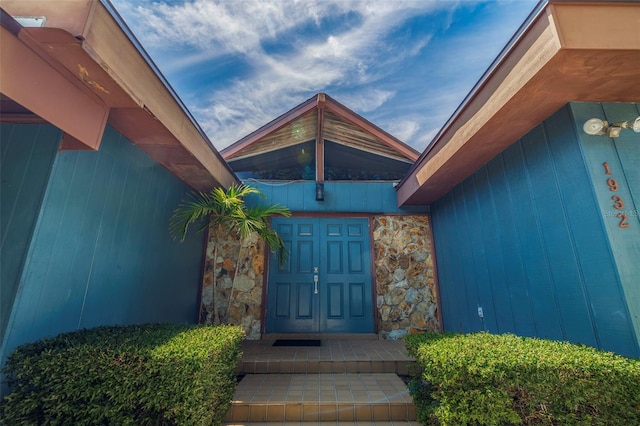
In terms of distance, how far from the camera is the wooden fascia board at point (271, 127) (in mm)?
4746

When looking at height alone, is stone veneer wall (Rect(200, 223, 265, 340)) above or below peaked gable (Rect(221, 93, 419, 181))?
below

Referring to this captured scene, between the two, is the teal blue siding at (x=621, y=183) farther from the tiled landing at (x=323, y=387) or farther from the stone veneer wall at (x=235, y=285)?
the stone veneer wall at (x=235, y=285)

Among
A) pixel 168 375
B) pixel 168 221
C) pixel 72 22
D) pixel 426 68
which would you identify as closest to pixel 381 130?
pixel 426 68

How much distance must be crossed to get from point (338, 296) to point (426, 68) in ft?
14.0

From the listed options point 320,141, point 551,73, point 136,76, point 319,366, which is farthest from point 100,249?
point 551,73

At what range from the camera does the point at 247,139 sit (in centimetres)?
486

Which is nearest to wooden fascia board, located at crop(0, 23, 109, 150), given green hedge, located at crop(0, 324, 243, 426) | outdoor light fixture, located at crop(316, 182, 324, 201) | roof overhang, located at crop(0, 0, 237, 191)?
roof overhang, located at crop(0, 0, 237, 191)

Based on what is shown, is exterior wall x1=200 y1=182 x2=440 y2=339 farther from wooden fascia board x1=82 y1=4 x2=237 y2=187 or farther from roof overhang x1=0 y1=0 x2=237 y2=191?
roof overhang x1=0 y1=0 x2=237 y2=191

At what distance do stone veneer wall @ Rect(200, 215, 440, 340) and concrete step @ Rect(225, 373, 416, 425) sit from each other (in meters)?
1.76

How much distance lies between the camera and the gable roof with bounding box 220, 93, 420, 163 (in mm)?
4777

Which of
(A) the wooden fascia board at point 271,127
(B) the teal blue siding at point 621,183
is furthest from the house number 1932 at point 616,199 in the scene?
(A) the wooden fascia board at point 271,127

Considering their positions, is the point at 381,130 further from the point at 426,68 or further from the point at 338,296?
the point at 338,296

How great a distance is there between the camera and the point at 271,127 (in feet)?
15.9

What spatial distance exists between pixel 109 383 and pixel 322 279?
3230 millimetres
